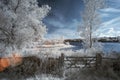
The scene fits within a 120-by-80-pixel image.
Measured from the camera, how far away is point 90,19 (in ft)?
140

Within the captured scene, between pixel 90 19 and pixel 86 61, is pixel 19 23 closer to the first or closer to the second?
pixel 86 61

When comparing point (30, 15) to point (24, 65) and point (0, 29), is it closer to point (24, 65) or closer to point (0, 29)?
point (0, 29)

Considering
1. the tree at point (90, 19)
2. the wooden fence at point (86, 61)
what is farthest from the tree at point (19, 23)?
the tree at point (90, 19)

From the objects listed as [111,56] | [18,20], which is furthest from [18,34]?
[111,56]

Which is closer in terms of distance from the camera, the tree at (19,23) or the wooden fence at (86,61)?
the wooden fence at (86,61)

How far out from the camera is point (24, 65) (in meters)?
26.1

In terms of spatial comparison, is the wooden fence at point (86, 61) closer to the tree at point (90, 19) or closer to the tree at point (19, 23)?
the tree at point (19, 23)

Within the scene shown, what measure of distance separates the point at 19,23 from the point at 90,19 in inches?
633

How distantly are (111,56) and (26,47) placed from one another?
29.2 ft

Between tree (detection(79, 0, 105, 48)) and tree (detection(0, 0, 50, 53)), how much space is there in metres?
13.2

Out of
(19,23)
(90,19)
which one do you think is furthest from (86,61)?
(90,19)

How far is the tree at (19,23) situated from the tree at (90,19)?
1319cm

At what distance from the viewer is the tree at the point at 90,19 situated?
1676 inches

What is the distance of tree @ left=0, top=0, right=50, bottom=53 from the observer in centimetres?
2891
